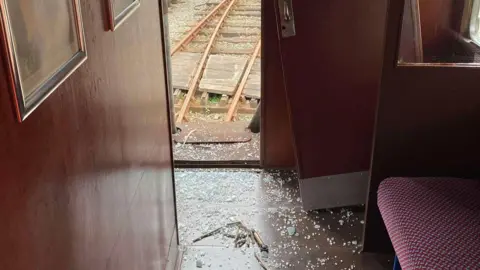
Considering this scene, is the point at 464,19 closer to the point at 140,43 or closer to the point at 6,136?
the point at 140,43

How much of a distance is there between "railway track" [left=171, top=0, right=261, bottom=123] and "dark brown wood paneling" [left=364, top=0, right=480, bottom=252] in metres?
2.05

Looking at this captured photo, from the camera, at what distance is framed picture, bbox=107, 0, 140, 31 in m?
1.18

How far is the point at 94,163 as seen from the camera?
107 cm

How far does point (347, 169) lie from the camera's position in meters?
2.62

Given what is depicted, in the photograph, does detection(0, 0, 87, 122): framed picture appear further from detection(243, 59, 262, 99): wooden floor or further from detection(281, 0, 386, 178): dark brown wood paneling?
detection(243, 59, 262, 99): wooden floor

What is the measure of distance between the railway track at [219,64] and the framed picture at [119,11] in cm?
255

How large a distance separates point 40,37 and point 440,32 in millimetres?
1745

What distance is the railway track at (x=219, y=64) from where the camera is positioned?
170 inches

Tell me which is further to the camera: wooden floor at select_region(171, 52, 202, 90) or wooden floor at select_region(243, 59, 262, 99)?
wooden floor at select_region(171, 52, 202, 90)

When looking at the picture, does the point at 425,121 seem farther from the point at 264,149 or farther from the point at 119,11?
the point at 119,11

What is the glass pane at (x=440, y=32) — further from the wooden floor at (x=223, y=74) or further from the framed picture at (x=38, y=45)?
the wooden floor at (x=223, y=74)

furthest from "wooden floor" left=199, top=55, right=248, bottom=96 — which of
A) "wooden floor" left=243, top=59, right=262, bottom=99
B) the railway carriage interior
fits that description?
the railway carriage interior

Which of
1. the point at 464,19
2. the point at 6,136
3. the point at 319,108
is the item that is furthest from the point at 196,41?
the point at 6,136

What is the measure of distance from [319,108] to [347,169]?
363 millimetres
